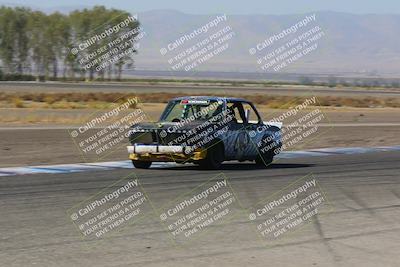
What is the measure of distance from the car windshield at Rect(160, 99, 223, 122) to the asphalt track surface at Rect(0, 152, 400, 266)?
4.67ft

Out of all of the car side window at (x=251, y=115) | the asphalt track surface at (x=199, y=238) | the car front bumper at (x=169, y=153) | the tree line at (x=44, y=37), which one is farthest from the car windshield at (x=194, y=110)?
the tree line at (x=44, y=37)

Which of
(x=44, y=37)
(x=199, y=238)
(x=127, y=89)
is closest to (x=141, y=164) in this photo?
(x=199, y=238)

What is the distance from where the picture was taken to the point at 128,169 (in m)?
16.1

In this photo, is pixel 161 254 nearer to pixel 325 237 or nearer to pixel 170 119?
pixel 325 237

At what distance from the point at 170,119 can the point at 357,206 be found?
19.2ft

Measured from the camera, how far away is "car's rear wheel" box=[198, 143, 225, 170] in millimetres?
15665

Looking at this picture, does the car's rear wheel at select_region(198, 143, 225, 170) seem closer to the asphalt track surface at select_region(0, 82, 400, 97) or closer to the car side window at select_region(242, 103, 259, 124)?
the car side window at select_region(242, 103, 259, 124)

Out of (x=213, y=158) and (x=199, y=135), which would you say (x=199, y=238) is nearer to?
(x=199, y=135)

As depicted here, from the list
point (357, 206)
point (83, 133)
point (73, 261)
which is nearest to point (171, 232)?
point (73, 261)

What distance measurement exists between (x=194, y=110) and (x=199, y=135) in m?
0.97

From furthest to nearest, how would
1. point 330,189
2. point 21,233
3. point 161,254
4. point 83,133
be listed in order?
point 83,133, point 330,189, point 21,233, point 161,254

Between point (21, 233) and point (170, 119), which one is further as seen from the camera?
point (170, 119)

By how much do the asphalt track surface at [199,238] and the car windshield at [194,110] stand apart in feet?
4.67

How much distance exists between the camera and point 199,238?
346 inches
